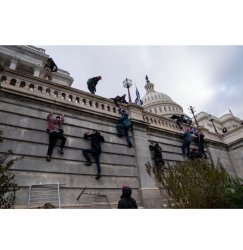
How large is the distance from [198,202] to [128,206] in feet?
6.31

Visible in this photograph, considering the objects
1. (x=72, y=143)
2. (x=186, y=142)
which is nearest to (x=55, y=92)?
(x=72, y=143)

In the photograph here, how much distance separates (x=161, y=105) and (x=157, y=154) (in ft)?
219

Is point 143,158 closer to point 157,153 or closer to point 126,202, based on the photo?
point 157,153

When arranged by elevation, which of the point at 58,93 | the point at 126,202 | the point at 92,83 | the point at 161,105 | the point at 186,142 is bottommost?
the point at 126,202

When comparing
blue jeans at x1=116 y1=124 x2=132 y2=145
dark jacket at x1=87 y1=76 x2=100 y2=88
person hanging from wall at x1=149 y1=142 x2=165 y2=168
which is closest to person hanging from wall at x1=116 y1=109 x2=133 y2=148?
blue jeans at x1=116 y1=124 x2=132 y2=145

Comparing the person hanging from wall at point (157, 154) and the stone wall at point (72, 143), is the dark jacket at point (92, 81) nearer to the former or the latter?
the stone wall at point (72, 143)

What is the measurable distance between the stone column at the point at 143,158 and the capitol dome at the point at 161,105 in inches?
2441

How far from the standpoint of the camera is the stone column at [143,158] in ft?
33.6

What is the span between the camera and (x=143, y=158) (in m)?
11.5

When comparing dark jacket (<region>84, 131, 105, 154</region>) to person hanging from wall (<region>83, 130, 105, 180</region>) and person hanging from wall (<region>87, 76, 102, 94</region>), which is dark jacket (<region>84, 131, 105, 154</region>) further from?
person hanging from wall (<region>87, 76, 102, 94</region>)

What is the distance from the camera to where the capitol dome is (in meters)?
76.4

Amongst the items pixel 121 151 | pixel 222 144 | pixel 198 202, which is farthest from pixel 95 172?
pixel 222 144

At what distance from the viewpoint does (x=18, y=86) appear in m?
9.77

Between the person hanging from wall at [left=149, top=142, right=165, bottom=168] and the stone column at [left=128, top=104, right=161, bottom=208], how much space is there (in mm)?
543
